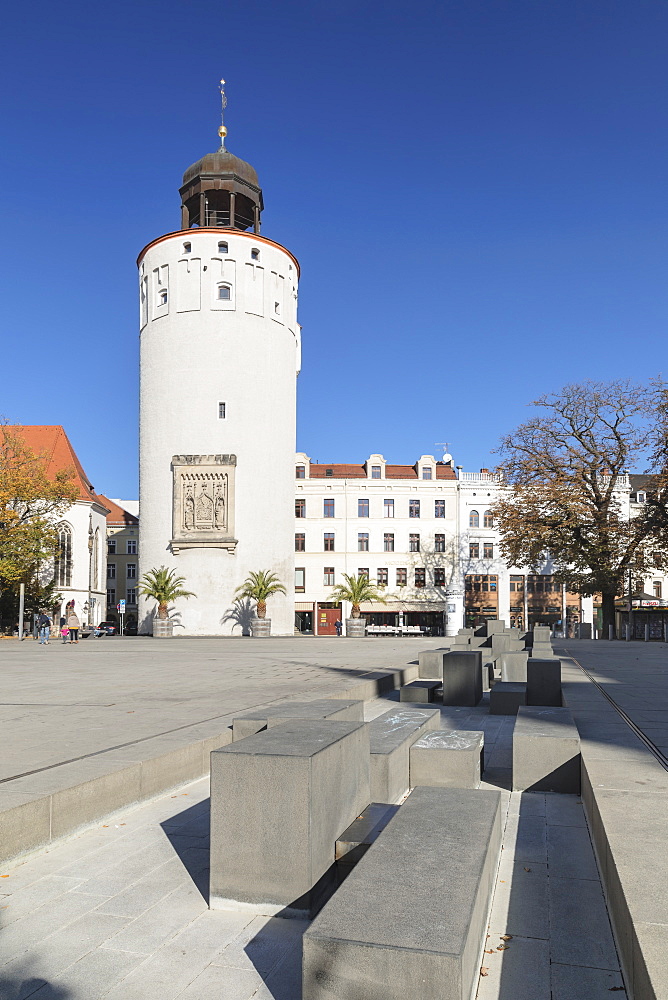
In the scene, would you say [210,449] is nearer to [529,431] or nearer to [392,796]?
[529,431]

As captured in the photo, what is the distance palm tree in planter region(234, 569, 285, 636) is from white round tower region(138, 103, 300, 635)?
43 centimetres

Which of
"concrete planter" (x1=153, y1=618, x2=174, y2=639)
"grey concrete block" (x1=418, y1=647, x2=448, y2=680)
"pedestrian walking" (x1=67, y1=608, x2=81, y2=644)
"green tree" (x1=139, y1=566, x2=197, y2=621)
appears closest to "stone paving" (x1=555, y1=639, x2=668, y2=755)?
"grey concrete block" (x1=418, y1=647, x2=448, y2=680)

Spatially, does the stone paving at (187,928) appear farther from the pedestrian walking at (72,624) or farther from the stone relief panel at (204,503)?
the stone relief panel at (204,503)

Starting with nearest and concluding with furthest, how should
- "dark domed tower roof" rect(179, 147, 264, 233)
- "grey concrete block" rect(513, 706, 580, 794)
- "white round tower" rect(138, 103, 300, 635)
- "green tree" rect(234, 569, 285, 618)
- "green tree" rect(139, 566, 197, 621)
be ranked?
"grey concrete block" rect(513, 706, 580, 794) < "green tree" rect(234, 569, 285, 618) < "green tree" rect(139, 566, 197, 621) < "white round tower" rect(138, 103, 300, 635) < "dark domed tower roof" rect(179, 147, 264, 233)

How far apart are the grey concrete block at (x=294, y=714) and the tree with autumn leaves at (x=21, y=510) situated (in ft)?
117

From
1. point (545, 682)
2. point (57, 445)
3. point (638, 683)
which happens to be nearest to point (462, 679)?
point (545, 682)

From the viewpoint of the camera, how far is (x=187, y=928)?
12.9 ft

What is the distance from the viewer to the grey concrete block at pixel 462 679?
12297 mm

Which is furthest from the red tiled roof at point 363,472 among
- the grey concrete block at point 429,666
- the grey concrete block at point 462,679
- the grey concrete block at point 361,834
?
the grey concrete block at point 361,834

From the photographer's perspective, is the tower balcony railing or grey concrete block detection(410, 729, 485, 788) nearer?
grey concrete block detection(410, 729, 485, 788)

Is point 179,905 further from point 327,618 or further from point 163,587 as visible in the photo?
point 327,618

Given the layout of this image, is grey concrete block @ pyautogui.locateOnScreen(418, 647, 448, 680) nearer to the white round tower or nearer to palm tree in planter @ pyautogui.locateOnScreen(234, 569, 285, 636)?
palm tree in planter @ pyautogui.locateOnScreen(234, 569, 285, 636)

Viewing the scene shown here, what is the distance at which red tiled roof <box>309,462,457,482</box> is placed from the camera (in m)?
61.5

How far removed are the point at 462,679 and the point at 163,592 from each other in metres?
28.9
